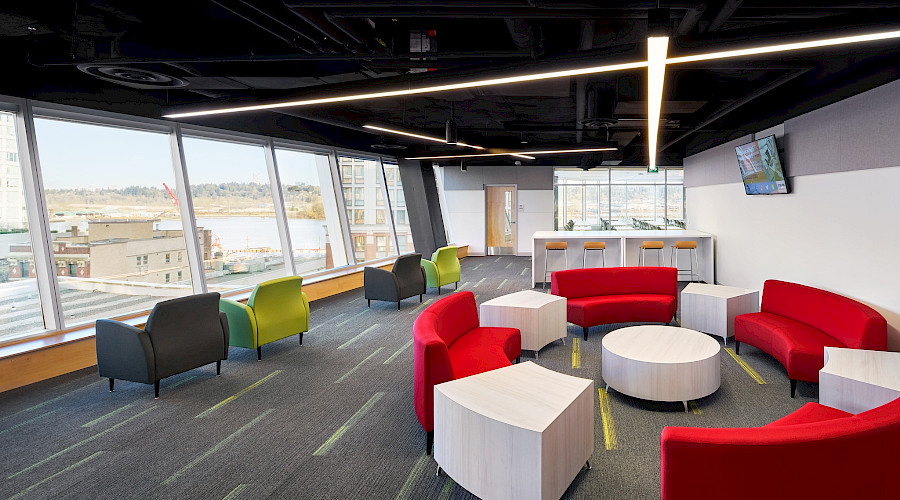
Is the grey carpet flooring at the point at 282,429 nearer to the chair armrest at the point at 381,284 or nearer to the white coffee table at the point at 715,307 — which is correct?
the white coffee table at the point at 715,307

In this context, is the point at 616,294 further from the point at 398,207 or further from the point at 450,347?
the point at 398,207

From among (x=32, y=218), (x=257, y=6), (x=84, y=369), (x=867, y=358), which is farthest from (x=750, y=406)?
(x=32, y=218)

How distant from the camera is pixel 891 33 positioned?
2512mm

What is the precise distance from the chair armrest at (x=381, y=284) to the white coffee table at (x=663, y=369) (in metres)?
4.26

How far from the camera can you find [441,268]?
982 cm

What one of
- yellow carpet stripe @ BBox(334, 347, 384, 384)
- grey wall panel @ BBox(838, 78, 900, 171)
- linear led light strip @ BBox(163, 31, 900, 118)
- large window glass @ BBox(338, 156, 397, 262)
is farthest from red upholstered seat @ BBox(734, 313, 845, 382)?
large window glass @ BBox(338, 156, 397, 262)

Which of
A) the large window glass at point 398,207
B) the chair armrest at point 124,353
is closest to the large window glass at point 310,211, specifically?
the large window glass at point 398,207

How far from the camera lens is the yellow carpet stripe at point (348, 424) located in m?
3.60

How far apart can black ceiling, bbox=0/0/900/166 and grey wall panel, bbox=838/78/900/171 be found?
7.0 inches

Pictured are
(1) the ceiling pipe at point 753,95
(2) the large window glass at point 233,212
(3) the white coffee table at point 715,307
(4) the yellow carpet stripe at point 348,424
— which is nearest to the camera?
(4) the yellow carpet stripe at point 348,424

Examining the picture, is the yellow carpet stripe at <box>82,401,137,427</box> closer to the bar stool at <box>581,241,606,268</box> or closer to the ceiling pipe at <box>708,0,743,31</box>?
the ceiling pipe at <box>708,0,743,31</box>

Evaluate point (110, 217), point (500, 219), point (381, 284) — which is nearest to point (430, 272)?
point (381, 284)

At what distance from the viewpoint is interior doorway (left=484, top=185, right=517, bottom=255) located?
16.5 metres

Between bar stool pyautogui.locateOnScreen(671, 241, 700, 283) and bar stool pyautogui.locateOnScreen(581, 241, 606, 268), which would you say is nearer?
bar stool pyautogui.locateOnScreen(671, 241, 700, 283)
